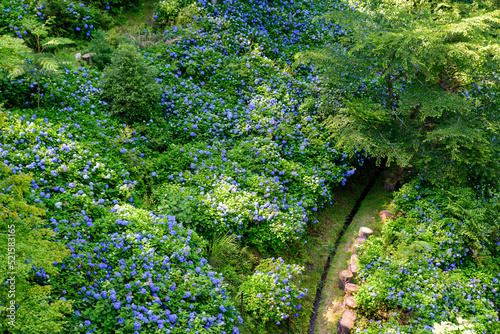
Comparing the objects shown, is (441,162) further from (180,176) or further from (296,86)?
(180,176)

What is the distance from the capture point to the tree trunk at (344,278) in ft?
22.5

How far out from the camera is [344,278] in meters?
6.88

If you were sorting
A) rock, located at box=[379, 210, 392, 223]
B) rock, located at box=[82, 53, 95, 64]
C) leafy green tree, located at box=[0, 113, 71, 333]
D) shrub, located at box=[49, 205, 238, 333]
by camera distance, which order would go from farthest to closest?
rock, located at box=[82, 53, 95, 64], rock, located at box=[379, 210, 392, 223], shrub, located at box=[49, 205, 238, 333], leafy green tree, located at box=[0, 113, 71, 333]

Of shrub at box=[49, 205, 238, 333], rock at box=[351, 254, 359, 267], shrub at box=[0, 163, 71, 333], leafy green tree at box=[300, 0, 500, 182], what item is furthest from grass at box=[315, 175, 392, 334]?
shrub at box=[0, 163, 71, 333]

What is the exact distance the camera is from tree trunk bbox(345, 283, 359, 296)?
655 centimetres

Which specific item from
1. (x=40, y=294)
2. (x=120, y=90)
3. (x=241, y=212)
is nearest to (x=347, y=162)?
(x=241, y=212)

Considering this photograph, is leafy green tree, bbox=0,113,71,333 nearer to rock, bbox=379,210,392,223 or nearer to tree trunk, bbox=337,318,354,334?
tree trunk, bbox=337,318,354,334

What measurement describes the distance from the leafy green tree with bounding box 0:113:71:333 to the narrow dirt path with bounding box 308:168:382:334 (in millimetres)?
4048

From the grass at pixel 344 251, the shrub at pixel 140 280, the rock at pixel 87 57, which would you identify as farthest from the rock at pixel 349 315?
the rock at pixel 87 57

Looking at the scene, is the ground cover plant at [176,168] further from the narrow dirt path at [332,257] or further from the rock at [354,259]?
the rock at [354,259]

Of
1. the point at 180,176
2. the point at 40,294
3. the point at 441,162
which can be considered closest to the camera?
the point at 40,294

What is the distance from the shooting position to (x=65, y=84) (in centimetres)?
755

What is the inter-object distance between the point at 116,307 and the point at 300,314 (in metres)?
3.15

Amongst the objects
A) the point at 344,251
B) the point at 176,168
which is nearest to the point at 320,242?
the point at 344,251
